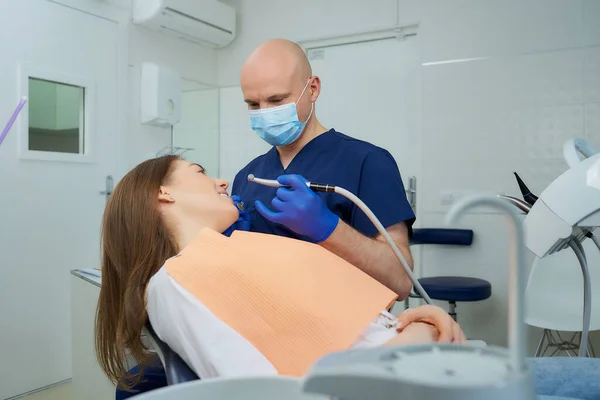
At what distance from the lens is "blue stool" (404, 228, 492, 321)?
106 inches

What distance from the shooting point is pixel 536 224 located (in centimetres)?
116

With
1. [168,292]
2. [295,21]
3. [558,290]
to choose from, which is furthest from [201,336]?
[295,21]

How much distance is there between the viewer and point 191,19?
3539 millimetres

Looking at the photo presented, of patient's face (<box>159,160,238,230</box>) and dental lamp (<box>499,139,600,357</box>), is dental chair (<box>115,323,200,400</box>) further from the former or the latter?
dental lamp (<box>499,139,600,357</box>)

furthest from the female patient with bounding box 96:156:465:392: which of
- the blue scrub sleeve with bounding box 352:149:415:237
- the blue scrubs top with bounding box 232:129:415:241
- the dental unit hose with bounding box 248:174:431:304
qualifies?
the blue scrub sleeve with bounding box 352:149:415:237

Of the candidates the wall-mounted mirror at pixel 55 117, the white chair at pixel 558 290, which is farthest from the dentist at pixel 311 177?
the wall-mounted mirror at pixel 55 117

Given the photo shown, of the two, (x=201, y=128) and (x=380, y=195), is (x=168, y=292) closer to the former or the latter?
(x=380, y=195)

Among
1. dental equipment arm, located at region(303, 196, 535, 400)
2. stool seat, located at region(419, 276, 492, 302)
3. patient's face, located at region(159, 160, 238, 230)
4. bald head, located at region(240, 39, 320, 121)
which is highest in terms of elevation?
bald head, located at region(240, 39, 320, 121)

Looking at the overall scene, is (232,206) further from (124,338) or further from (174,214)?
(124,338)

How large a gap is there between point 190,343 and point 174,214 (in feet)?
1.21

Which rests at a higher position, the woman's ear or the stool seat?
the woman's ear

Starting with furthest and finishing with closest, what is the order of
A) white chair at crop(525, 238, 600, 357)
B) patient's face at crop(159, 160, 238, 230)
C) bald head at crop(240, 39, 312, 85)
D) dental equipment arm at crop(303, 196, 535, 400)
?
white chair at crop(525, 238, 600, 357)
bald head at crop(240, 39, 312, 85)
patient's face at crop(159, 160, 238, 230)
dental equipment arm at crop(303, 196, 535, 400)

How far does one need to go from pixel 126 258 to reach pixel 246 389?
2.21ft

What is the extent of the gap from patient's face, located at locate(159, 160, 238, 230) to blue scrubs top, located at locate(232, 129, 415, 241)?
216mm
